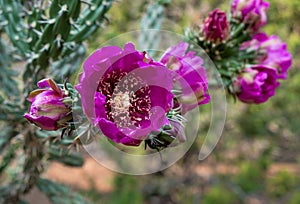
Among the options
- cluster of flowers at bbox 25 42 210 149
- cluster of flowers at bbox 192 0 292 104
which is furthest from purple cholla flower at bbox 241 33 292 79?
cluster of flowers at bbox 25 42 210 149

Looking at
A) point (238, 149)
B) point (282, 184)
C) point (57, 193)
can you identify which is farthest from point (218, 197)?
point (57, 193)

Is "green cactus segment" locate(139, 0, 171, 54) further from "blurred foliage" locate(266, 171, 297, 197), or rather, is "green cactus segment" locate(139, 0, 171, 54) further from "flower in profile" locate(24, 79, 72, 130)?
"blurred foliage" locate(266, 171, 297, 197)

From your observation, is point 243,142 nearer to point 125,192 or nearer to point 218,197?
point 218,197

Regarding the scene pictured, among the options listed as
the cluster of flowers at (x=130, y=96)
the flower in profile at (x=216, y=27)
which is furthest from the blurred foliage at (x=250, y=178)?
the cluster of flowers at (x=130, y=96)

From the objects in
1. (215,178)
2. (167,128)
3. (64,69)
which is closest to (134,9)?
(215,178)

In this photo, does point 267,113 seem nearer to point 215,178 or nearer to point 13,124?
point 215,178
